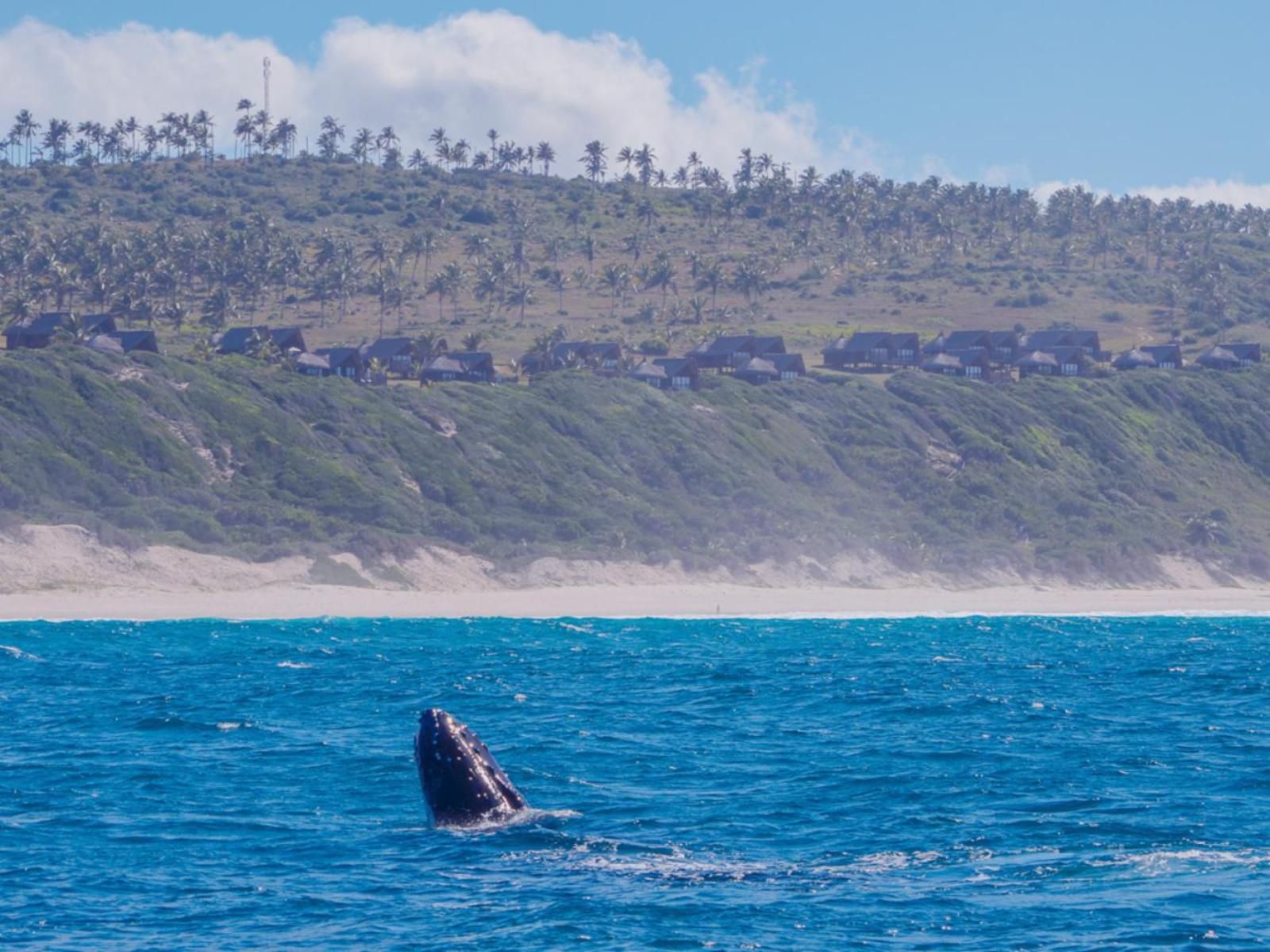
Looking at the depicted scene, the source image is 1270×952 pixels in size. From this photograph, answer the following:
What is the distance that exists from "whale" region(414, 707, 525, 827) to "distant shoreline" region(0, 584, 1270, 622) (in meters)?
50.3

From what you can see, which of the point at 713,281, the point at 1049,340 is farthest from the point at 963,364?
the point at 713,281

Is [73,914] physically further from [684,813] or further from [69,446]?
[69,446]

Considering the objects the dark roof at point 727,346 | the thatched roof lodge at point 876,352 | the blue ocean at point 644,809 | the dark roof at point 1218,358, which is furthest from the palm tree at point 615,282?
the blue ocean at point 644,809

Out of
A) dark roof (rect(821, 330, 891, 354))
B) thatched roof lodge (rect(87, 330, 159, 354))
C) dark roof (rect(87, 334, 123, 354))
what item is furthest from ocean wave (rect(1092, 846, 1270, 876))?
dark roof (rect(821, 330, 891, 354))

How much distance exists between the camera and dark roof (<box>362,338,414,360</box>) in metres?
129

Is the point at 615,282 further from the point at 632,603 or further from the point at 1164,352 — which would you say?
the point at 632,603

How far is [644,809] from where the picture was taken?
25.0 meters

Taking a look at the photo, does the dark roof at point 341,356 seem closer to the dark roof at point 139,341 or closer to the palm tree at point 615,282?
the dark roof at point 139,341

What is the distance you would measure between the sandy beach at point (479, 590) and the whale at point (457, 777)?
50853 millimetres

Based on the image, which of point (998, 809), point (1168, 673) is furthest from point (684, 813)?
point (1168, 673)

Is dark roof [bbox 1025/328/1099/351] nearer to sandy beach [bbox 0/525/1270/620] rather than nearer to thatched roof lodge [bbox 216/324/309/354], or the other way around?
sandy beach [bbox 0/525/1270/620]

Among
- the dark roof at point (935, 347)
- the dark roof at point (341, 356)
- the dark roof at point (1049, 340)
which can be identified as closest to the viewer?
the dark roof at point (341, 356)

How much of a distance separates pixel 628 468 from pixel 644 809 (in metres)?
78.5

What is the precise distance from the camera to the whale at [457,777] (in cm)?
1967
